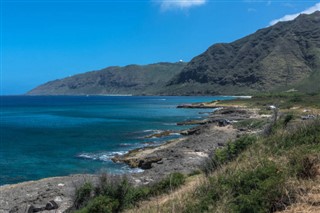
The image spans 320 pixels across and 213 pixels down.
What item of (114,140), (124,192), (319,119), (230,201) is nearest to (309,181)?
(230,201)

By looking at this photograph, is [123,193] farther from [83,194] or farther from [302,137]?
[302,137]

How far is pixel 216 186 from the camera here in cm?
853

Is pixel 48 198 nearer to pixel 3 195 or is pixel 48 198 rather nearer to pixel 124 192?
pixel 3 195

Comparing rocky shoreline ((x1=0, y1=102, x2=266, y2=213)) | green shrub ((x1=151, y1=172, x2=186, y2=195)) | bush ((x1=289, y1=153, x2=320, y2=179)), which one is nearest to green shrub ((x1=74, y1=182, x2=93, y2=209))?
rocky shoreline ((x1=0, y1=102, x2=266, y2=213))

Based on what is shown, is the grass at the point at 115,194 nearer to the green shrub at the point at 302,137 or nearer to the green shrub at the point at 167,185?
the green shrub at the point at 167,185

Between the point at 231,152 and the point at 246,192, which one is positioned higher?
the point at 246,192

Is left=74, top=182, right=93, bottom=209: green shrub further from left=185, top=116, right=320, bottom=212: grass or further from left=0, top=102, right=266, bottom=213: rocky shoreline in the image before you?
left=185, top=116, right=320, bottom=212: grass

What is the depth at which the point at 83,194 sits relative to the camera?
1617cm

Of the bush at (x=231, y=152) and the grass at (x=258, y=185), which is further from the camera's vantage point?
the bush at (x=231, y=152)

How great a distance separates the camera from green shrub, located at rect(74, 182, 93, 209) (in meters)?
15.9

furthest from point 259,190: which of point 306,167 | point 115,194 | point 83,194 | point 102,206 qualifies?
point 83,194

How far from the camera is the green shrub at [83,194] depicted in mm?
15922

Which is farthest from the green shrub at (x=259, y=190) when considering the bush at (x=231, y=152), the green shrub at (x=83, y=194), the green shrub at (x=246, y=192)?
the green shrub at (x=83, y=194)

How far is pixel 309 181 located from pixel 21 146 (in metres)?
47.1
